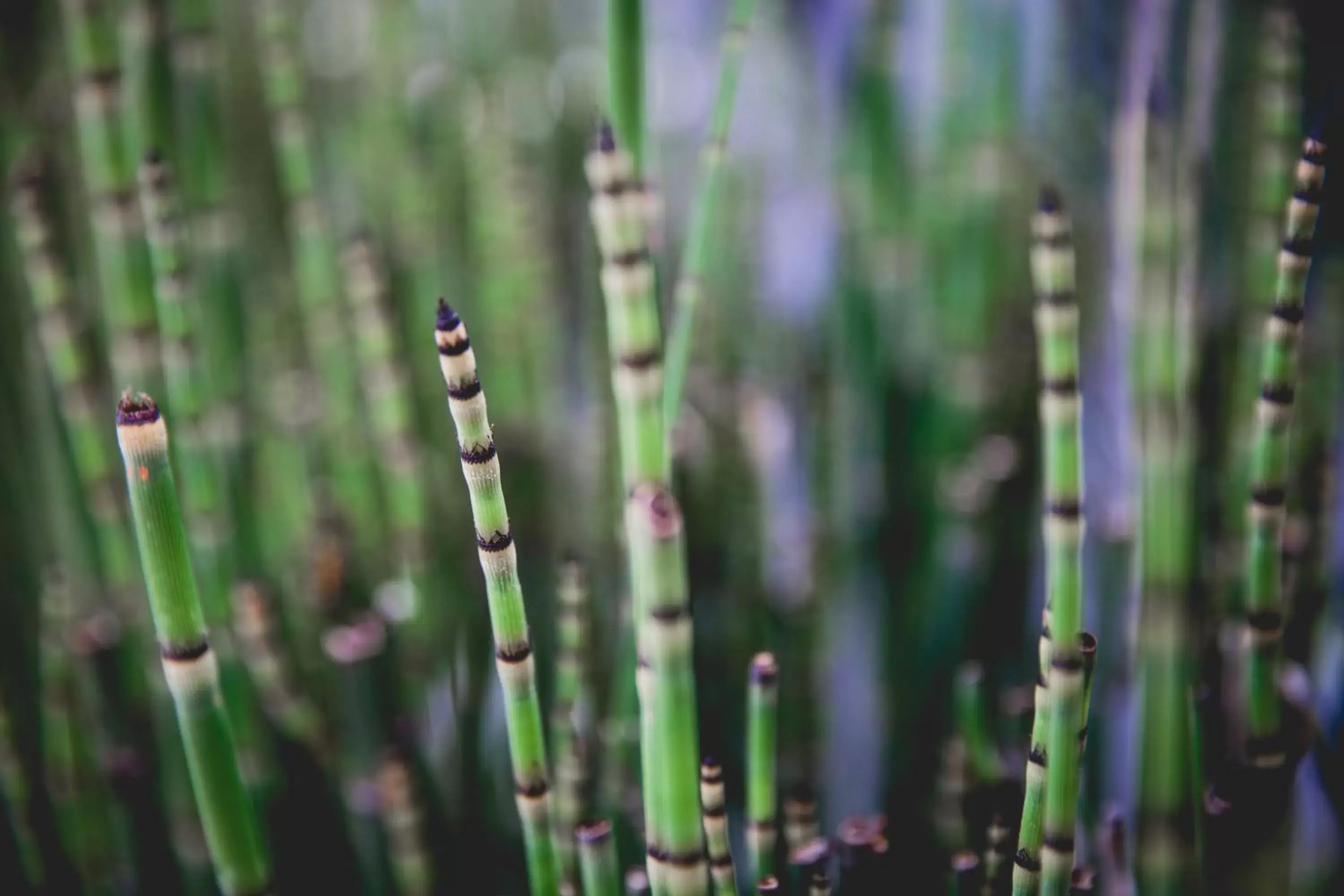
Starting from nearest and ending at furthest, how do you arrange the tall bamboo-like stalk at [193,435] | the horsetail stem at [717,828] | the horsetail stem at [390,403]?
the horsetail stem at [717,828] < the tall bamboo-like stalk at [193,435] < the horsetail stem at [390,403]

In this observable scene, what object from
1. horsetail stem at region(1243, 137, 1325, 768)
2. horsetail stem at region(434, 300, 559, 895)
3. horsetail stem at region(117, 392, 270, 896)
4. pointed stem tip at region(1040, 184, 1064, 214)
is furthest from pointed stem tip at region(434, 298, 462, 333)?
horsetail stem at region(1243, 137, 1325, 768)

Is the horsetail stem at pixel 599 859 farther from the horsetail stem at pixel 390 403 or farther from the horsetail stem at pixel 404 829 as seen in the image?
the horsetail stem at pixel 390 403

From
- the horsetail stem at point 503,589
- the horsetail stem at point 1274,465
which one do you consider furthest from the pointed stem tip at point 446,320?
the horsetail stem at point 1274,465

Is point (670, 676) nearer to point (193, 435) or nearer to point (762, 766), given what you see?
point (762, 766)

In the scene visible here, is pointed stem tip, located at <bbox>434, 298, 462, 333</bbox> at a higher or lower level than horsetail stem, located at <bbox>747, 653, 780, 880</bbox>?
higher

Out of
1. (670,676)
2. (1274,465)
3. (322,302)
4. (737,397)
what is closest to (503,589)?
(670,676)

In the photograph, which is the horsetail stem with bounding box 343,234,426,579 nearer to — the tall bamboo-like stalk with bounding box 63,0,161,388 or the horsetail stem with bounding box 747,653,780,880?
the tall bamboo-like stalk with bounding box 63,0,161,388
